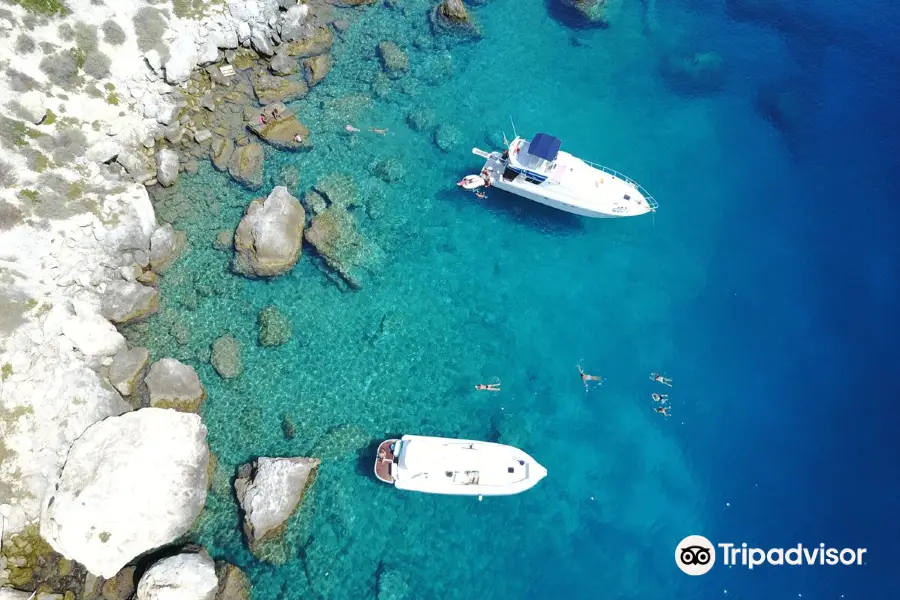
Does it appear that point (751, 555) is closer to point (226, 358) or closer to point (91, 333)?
point (226, 358)

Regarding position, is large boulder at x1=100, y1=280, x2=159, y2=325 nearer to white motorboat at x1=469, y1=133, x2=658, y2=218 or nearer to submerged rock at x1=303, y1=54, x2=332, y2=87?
submerged rock at x1=303, y1=54, x2=332, y2=87

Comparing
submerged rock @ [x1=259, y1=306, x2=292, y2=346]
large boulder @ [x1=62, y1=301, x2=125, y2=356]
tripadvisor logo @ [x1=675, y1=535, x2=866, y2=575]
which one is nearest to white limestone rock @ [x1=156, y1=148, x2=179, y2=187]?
large boulder @ [x1=62, y1=301, x2=125, y2=356]

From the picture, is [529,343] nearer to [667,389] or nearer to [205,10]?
[667,389]

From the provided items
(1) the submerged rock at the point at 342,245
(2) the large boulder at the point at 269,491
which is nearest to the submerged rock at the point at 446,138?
(1) the submerged rock at the point at 342,245

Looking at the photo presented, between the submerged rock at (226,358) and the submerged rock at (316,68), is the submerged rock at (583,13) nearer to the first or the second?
the submerged rock at (316,68)

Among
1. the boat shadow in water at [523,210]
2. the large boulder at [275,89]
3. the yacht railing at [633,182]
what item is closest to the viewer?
the boat shadow in water at [523,210]

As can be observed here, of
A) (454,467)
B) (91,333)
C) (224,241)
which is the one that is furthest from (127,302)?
(454,467)

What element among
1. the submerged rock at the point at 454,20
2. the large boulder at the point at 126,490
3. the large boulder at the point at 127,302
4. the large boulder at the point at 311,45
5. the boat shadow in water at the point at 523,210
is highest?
the submerged rock at the point at 454,20
